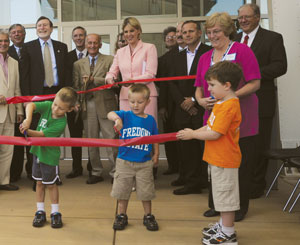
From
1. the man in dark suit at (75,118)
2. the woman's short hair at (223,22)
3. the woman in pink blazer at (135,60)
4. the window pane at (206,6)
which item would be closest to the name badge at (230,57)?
the woman's short hair at (223,22)

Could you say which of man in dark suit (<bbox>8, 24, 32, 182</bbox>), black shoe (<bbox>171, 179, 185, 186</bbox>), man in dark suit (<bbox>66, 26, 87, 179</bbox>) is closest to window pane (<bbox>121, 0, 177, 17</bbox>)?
man in dark suit (<bbox>66, 26, 87, 179</bbox>)

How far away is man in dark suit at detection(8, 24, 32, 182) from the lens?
457 cm

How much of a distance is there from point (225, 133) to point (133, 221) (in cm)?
132

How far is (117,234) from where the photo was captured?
109 inches

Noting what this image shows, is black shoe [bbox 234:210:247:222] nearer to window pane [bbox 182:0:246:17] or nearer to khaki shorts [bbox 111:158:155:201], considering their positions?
khaki shorts [bbox 111:158:155:201]

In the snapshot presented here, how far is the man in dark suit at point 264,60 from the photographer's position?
3717mm

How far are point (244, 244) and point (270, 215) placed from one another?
83 centimetres

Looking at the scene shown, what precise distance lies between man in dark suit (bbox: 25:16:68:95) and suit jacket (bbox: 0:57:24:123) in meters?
0.20

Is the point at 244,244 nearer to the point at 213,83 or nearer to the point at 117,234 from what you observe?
the point at 117,234

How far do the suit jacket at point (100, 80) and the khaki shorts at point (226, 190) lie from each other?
2.57m

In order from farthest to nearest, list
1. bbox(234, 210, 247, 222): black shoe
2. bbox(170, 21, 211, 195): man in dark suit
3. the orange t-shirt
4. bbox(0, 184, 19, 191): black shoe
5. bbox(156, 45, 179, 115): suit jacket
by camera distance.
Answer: bbox(156, 45, 179, 115): suit jacket < bbox(0, 184, 19, 191): black shoe < bbox(170, 21, 211, 195): man in dark suit < bbox(234, 210, 247, 222): black shoe < the orange t-shirt

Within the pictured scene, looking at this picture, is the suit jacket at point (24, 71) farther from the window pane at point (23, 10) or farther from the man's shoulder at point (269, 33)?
the window pane at point (23, 10)

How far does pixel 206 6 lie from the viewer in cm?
800

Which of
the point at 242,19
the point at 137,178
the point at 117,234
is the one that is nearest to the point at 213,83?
the point at 137,178
